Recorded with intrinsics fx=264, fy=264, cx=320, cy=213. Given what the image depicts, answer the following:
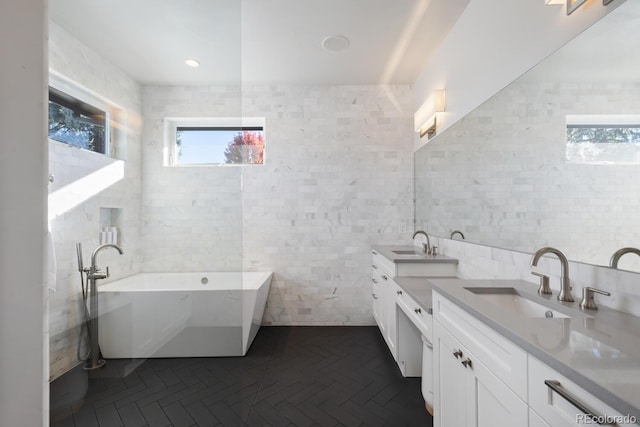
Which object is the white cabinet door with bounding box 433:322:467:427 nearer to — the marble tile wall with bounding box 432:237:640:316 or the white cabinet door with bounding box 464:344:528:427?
the white cabinet door with bounding box 464:344:528:427

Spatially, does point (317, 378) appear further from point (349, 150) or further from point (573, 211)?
point (349, 150)

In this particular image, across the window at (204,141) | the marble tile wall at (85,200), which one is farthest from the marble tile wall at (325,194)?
the marble tile wall at (85,200)

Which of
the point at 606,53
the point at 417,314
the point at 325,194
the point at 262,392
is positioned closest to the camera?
the point at 606,53

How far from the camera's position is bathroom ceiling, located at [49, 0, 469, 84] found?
1.48 metres

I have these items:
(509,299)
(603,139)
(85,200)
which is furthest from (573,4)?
(85,200)

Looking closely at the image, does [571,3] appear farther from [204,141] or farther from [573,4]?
[204,141]

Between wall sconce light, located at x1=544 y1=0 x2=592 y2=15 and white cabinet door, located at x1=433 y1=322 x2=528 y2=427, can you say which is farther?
wall sconce light, located at x1=544 y1=0 x2=592 y2=15

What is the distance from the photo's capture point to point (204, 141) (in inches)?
79.4

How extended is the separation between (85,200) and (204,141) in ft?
3.32

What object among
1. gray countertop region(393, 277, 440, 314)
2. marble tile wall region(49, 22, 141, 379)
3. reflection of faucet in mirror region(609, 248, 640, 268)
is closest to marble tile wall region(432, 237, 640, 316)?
reflection of faucet in mirror region(609, 248, 640, 268)

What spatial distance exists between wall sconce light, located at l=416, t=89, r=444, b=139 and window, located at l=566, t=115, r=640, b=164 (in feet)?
4.64

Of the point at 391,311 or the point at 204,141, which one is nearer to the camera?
the point at 204,141

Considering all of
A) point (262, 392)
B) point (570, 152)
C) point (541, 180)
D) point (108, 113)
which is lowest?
point (262, 392)

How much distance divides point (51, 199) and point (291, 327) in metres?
2.66
